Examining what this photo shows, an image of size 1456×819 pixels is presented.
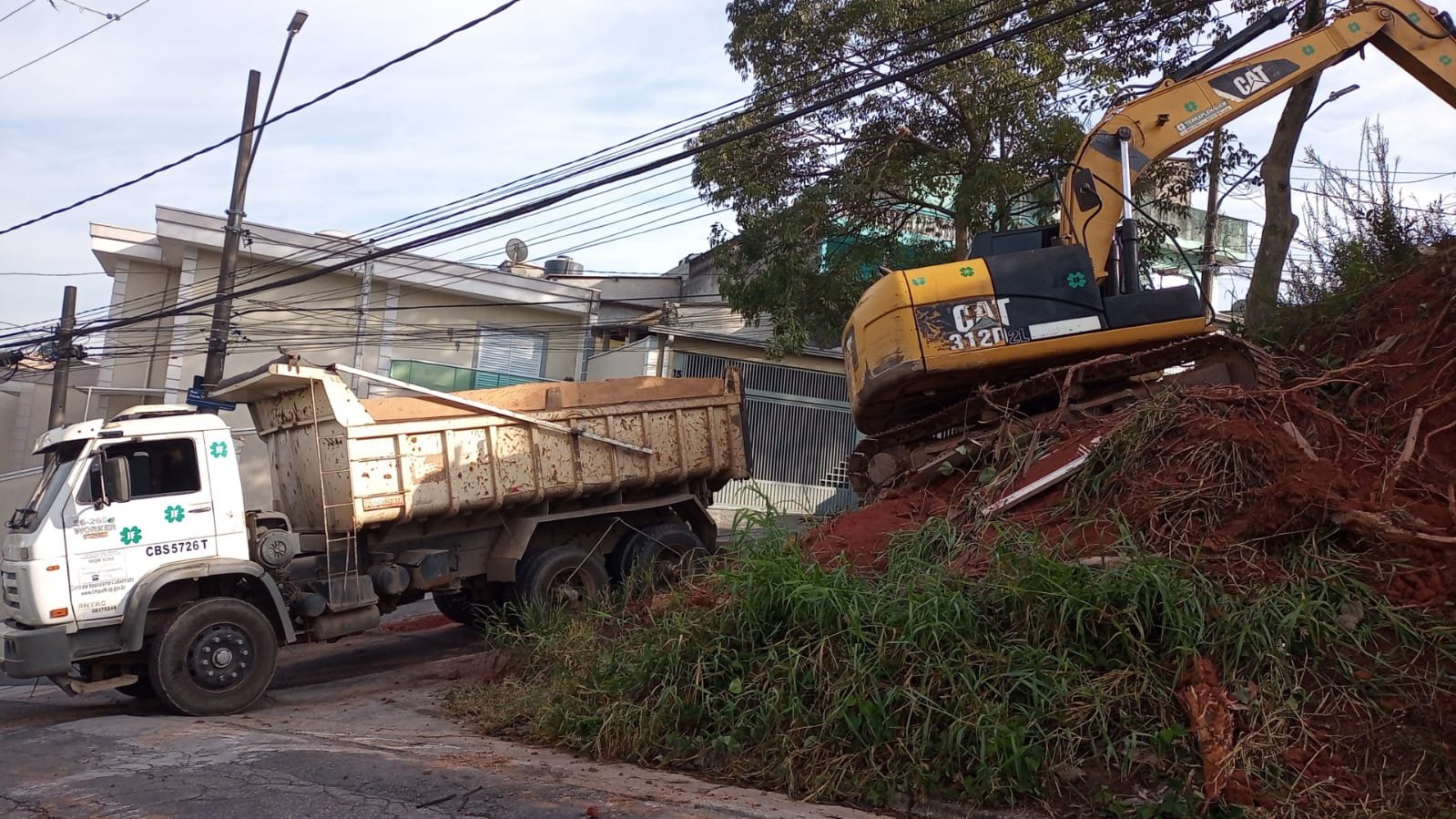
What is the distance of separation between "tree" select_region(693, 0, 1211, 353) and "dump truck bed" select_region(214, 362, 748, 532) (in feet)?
6.89

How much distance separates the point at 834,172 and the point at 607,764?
31.2 ft

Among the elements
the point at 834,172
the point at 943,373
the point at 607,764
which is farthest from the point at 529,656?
the point at 834,172

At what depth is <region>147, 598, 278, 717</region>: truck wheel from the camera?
945 cm

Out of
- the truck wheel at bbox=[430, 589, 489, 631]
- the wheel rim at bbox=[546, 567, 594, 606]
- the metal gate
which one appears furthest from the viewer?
the metal gate

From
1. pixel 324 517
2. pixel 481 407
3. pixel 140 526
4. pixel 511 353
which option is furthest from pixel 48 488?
pixel 511 353

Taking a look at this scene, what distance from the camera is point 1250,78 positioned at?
9.93m

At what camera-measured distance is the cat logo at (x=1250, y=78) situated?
9906mm

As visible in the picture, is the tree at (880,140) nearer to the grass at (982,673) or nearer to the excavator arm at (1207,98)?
the excavator arm at (1207,98)

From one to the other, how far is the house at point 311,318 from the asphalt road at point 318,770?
1100cm

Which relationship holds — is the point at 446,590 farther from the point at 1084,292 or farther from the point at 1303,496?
the point at 1303,496

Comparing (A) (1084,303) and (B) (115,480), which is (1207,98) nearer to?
(A) (1084,303)

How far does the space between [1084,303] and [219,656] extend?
7.71m

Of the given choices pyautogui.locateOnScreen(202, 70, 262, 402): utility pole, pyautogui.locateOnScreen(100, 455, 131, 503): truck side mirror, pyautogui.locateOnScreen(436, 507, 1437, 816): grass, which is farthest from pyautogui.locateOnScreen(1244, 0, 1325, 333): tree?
pyautogui.locateOnScreen(202, 70, 262, 402): utility pole

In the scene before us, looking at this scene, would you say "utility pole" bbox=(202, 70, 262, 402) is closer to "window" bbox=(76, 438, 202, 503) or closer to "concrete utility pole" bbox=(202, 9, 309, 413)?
"concrete utility pole" bbox=(202, 9, 309, 413)
